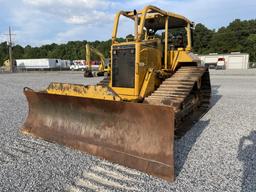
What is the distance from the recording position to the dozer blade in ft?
11.4

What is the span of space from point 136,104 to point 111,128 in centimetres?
68

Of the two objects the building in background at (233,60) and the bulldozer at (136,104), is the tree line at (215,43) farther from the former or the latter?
the bulldozer at (136,104)

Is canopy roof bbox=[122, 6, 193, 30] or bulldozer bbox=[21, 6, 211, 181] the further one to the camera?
canopy roof bbox=[122, 6, 193, 30]

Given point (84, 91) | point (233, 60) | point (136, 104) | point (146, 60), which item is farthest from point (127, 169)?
point (233, 60)

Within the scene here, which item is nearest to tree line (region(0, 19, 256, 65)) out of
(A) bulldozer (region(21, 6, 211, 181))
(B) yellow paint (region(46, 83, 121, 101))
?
(A) bulldozer (region(21, 6, 211, 181))

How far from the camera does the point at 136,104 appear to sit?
3.71 m

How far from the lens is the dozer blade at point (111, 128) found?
3.47 metres

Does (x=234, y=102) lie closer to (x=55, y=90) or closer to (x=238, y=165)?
(x=238, y=165)

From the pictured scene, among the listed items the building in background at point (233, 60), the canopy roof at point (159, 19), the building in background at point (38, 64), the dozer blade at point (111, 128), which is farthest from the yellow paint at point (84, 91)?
the building in background at point (38, 64)

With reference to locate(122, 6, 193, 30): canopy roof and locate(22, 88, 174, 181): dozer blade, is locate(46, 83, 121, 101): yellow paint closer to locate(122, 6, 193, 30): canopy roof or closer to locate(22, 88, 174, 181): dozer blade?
locate(22, 88, 174, 181): dozer blade

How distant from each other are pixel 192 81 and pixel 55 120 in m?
3.04

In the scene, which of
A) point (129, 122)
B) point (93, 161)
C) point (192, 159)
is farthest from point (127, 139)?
point (192, 159)

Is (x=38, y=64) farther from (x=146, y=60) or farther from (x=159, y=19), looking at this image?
(x=146, y=60)

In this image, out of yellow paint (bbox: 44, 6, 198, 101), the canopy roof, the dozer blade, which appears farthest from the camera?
the canopy roof
